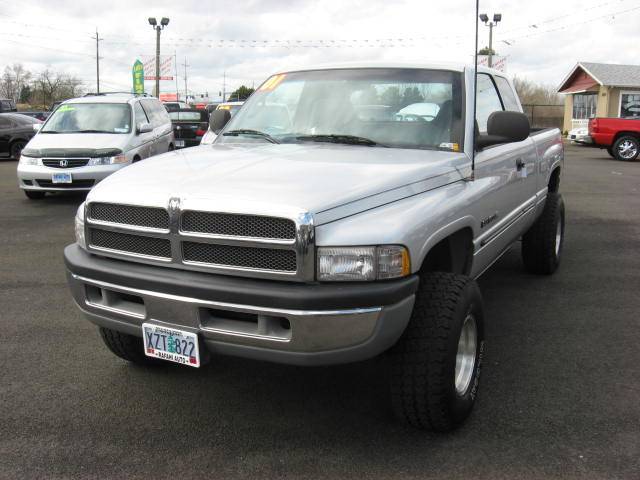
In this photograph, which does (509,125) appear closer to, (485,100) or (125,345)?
(485,100)

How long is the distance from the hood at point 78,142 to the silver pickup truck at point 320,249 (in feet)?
22.7

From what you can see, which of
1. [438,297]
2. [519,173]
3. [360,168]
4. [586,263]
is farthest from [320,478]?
[586,263]

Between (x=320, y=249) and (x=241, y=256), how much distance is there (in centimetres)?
34

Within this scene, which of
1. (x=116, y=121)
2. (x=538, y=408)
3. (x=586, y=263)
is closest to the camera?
(x=538, y=408)

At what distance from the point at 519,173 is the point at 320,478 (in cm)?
276

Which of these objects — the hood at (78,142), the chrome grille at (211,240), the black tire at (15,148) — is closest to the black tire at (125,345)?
the chrome grille at (211,240)

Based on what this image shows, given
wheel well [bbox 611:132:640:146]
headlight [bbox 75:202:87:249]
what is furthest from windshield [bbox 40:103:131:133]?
wheel well [bbox 611:132:640:146]

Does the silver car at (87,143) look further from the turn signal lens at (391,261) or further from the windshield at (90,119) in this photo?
the turn signal lens at (391,261)

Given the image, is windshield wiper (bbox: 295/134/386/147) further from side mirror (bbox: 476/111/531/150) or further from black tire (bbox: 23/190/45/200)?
black tire (bbox: 23/190/45/200)

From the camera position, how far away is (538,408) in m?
3.26

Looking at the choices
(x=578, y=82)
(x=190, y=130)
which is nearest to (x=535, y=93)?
(x=578, y=82)

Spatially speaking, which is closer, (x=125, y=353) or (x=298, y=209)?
(x=298, y=209)

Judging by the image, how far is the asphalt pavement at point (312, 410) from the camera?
2.78 m

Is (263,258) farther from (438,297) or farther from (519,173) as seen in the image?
(519,173)
